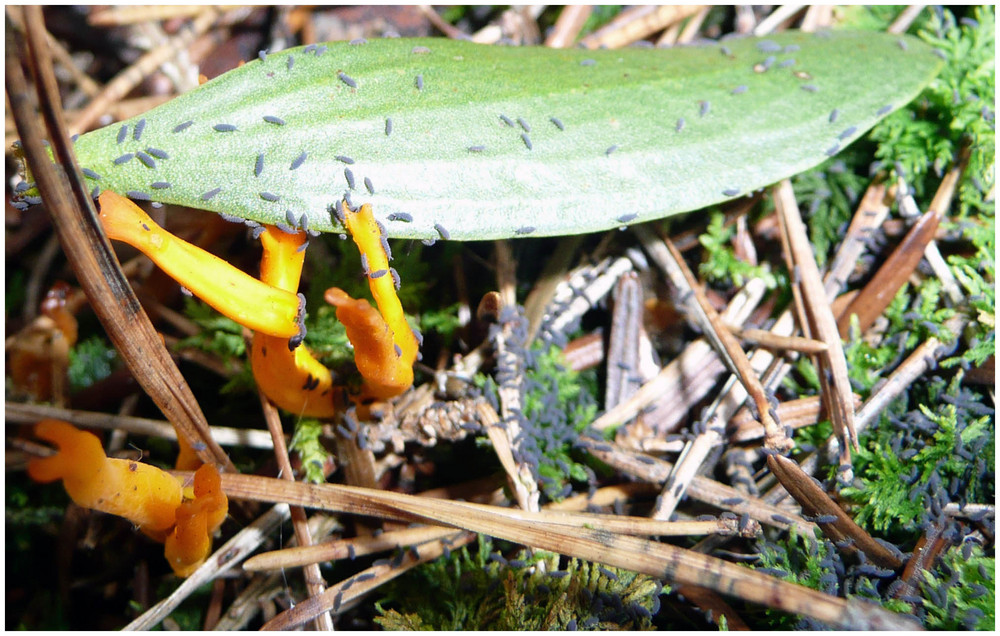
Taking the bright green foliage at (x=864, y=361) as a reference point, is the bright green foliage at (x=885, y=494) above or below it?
below

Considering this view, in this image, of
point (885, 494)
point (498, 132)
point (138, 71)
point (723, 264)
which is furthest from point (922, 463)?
point (138, 71)

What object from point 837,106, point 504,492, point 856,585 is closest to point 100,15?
point 504,492

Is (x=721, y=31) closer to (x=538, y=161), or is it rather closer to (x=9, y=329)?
(x=538, y=161)

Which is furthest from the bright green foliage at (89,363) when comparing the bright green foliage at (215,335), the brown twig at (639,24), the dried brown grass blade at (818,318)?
the dried brown grass blade at (818,318)

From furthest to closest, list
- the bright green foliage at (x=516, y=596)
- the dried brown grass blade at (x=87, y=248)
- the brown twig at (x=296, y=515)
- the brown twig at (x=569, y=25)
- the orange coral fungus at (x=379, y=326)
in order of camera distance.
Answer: the brown twig at (x=569, y=25)
the brown twig at (x=296, y=515)
the bright green foliage at (x=516, y=596)
the orange coral fungus at (x=379, y=326)
the dried brown grass blade at (x=87, y=248)

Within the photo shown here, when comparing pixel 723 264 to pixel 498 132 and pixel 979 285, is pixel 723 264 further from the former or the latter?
pixel 498 132

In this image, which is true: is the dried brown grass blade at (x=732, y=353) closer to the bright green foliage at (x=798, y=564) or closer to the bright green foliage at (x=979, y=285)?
the bright green foliage at (x=798, y=564)

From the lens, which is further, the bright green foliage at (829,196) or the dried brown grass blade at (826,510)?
the bright green foliage at (829,196)
